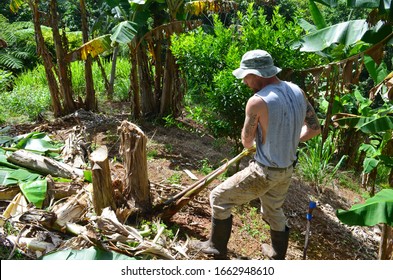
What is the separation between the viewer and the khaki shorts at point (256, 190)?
10.5 ft

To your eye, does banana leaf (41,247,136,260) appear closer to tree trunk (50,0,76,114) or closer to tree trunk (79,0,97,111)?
tree trunk (50,0,76,114)

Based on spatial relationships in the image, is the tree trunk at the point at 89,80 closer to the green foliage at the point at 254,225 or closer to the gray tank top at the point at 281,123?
the green foliage at the point at 254,225

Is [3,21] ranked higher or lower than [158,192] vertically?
higher

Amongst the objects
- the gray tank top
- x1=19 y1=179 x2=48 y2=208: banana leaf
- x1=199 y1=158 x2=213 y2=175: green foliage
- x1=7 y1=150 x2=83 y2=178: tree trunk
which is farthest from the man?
x1=199 y1=158 x2=213 y2=175: green foliage

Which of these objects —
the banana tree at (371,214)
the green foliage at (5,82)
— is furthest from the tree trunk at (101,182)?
the green foliage at (5,82)

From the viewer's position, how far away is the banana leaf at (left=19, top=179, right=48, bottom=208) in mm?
3900

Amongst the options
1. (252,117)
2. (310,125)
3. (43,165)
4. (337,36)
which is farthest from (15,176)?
(337,36)

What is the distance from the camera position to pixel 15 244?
3289 mm

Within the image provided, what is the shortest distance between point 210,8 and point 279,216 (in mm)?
4640

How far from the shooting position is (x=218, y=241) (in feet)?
11.6

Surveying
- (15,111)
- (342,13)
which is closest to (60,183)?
(15,111)

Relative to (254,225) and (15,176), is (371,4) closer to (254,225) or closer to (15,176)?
(254,225)

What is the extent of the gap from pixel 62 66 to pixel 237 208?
4665 mm
